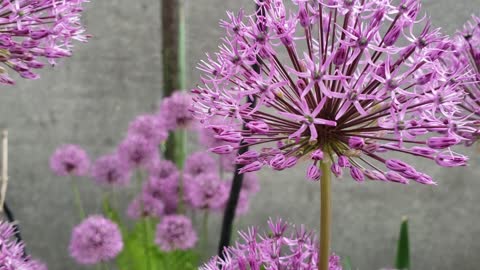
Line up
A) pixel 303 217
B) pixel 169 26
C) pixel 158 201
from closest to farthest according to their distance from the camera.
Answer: pixel 158 201
pixel 169 26
pixel 303 217

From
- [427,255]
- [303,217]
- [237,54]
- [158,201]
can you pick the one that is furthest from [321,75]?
[427,255]

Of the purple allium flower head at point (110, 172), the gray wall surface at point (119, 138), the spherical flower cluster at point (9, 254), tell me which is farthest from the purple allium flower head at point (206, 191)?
the gray wall surface at point (119, 138)

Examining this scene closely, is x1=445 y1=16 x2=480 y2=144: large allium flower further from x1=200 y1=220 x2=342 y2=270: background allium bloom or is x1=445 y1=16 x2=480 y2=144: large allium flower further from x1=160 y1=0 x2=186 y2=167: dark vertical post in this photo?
x1=160 y1=0 x2=186 y2=167: dark vertical post

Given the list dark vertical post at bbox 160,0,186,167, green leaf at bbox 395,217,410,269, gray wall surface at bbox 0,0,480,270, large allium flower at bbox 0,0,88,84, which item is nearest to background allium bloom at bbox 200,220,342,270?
large allium flower at bbox 0,0,88,84

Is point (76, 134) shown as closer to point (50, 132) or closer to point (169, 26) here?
point (50, 132)

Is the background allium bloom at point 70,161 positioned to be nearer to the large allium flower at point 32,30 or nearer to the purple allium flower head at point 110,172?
the purple allium flower head at point 110,172

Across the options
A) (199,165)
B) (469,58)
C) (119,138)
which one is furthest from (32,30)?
(119,138)
